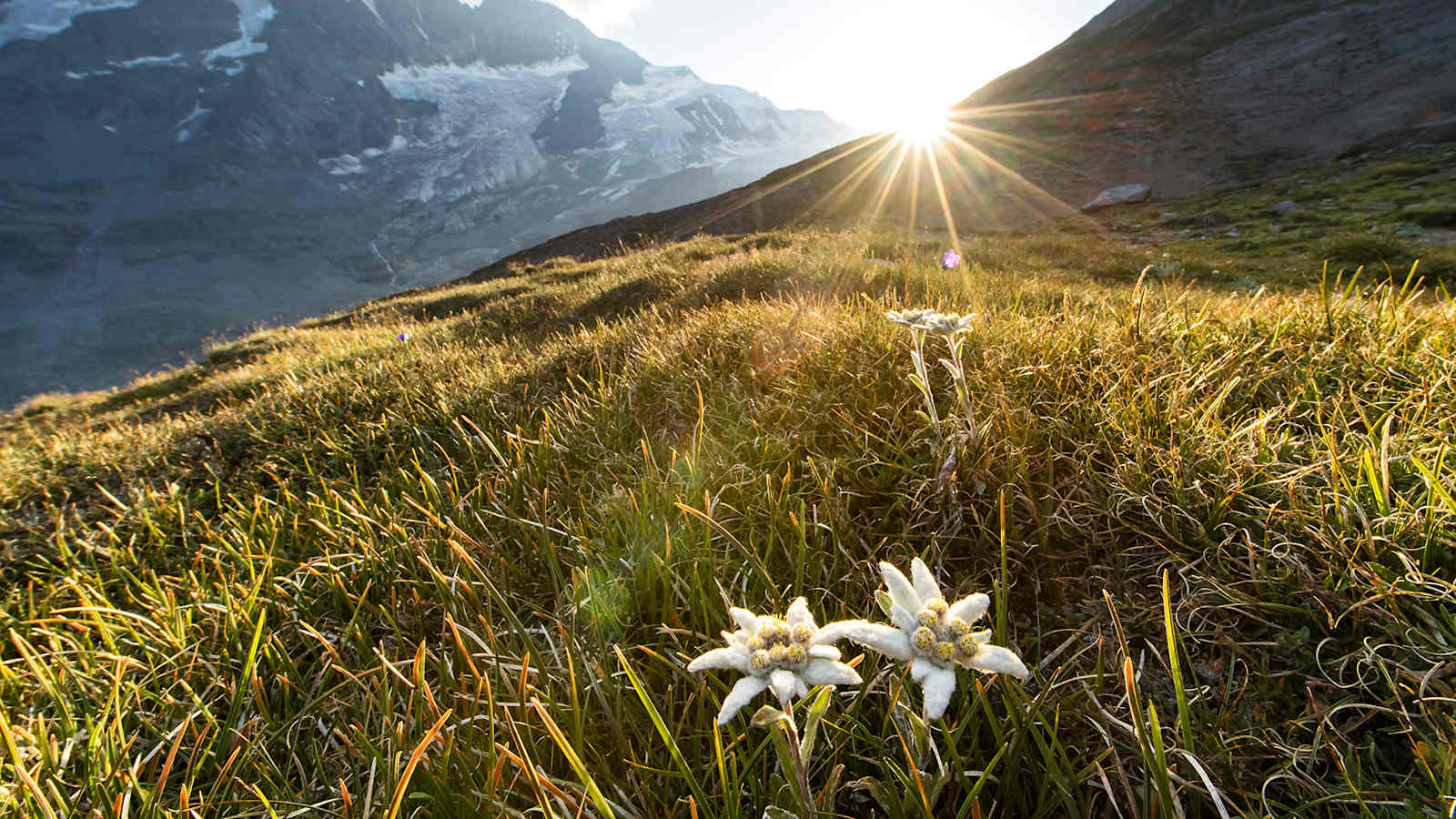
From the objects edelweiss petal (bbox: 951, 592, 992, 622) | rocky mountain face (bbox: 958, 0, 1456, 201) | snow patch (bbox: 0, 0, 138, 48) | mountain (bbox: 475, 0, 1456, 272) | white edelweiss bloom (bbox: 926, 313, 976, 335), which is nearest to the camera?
edelweiss petal (bbox: 951, 592, 992, 622)

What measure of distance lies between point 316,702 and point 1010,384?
2.68 metres

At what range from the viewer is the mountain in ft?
73.4

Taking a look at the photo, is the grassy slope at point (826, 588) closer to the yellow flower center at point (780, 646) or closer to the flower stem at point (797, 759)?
the flower stem at point (797, 759)

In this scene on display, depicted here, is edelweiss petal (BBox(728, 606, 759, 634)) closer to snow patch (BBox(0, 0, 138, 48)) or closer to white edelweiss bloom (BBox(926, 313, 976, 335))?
white edelweiss bloom (BBox(926, 313, 976, 335))

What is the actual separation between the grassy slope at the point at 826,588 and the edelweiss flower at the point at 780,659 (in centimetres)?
26

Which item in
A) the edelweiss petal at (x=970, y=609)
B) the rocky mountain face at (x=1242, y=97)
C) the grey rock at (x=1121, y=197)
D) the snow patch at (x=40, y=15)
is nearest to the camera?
the edelweiss petal at (x=970, y=609)

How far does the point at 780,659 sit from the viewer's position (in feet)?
2.93

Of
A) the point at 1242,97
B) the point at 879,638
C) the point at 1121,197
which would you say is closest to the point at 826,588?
the point at 879,638

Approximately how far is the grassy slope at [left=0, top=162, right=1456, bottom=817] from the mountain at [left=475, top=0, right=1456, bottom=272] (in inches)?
794

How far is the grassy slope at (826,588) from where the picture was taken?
1.15 metres

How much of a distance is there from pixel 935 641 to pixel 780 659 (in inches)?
10.4

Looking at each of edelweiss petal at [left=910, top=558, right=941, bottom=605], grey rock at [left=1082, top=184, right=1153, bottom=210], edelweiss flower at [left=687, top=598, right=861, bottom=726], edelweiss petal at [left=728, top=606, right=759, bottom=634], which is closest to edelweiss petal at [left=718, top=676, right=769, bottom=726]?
edelweiss flower at [left=687, top=598, right=861, bottom=726]

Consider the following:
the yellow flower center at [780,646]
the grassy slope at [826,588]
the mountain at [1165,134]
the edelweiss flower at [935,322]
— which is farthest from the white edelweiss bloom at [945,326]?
the mountain at [1165,134]

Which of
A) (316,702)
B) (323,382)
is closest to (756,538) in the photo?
(316,702)
